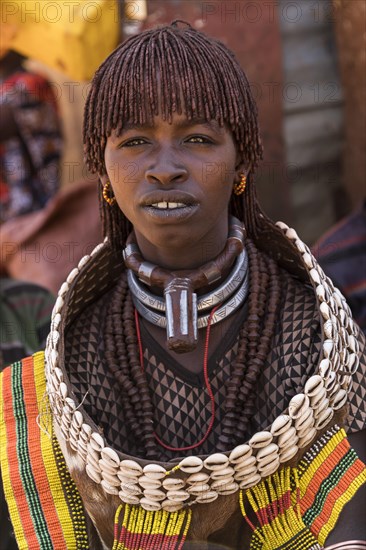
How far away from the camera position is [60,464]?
5.98 feet

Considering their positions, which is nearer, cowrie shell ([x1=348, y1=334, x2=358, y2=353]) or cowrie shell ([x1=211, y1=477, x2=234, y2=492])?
cowrie shell ([x1=211, y1=477, x2=234, y2=492])

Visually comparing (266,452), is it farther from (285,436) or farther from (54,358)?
(54,358)

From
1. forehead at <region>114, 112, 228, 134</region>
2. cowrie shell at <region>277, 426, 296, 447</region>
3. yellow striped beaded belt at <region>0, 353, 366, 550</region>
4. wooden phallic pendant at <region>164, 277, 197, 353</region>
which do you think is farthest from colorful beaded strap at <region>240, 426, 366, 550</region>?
forehead at <region>114, 112, 228, 134</region>

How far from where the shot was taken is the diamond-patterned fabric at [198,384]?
1716 millimetres

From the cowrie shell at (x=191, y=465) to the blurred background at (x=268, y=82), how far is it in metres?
1.63

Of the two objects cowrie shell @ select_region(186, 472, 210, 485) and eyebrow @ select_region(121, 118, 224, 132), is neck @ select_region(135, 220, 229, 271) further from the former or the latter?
cowrie shell @ select_region(186, 472, 210, 485)

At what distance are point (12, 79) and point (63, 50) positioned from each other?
65cm

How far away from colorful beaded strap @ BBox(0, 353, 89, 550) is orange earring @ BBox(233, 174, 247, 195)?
0.59 m

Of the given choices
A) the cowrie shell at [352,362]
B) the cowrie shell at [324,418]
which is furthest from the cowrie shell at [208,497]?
the cowrie shell at [352,362]

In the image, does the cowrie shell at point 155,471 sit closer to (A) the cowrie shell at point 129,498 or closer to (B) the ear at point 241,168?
(A) the cowrie shell at point 129,498

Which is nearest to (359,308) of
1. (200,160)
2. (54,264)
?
(54,264)

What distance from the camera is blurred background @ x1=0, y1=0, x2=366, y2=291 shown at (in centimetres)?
325

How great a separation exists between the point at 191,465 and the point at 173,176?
512mm

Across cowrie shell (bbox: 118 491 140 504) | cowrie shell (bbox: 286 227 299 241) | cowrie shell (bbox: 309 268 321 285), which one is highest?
cowrie shell (bbox: 286 227 299 241)
